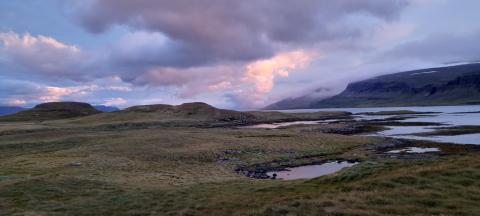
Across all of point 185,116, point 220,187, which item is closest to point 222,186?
point 220,187

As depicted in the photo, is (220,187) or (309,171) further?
Answer: (309,171)

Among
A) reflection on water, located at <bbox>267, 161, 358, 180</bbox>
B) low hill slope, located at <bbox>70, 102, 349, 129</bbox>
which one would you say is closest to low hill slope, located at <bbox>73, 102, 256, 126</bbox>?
low hill slope, located at <bbox>70, 102, 349, 129</bbox>

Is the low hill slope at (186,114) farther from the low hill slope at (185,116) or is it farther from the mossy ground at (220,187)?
the mossy ground at (220,187)

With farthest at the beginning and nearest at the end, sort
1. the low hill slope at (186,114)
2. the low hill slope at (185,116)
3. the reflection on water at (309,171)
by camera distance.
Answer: the low hill slope at (186,114), the low hill slope at (185,116), the reflection on water at (309,171)

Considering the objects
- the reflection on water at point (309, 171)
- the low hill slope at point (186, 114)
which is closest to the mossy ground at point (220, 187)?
the reflection on water at point (309, 171)

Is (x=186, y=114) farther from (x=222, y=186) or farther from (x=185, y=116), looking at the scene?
(x=222, y=186)

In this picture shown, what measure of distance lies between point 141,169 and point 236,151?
17115 mm

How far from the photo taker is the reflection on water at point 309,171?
119ft

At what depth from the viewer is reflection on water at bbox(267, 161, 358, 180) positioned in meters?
36.3

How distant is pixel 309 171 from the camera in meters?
39.4

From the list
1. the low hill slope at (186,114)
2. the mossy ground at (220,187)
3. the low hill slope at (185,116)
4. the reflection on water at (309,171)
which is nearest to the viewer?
the mossy ground at (220,187)

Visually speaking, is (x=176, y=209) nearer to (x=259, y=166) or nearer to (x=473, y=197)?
(x=473, y=197)

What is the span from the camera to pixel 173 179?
3275cm

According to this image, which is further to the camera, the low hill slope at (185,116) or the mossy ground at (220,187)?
the low hill slope at (185,116)
